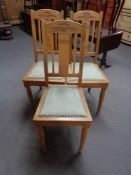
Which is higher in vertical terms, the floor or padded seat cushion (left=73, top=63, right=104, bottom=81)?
padded seat cushion (left=73, top=63, right=104, bottom=81)

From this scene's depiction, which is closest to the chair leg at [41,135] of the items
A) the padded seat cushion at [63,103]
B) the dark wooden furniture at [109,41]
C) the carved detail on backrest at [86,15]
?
the padded seat cushion at [63,103]

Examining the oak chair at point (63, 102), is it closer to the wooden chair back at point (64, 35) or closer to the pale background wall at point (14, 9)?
the wooden chair back at point (64, 35)

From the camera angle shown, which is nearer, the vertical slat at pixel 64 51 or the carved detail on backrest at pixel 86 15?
the vertical slat at pixel 64 51

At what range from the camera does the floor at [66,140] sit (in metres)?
1.25

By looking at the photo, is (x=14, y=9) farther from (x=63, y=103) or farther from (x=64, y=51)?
(x=63, y=103)

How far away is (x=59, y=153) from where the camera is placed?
1.36 m

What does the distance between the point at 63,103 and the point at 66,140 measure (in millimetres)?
469

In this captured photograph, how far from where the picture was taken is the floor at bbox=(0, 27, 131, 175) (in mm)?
1252

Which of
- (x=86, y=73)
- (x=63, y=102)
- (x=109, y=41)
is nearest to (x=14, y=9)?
(x=109, y=41)

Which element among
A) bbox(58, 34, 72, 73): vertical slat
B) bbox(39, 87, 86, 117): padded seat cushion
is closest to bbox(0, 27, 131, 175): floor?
bbox(39, 87, 86, 117): padded seat cushion

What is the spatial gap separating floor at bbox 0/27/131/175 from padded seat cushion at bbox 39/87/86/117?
1.48 ft

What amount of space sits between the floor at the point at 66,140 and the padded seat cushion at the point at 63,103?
452 millimetres

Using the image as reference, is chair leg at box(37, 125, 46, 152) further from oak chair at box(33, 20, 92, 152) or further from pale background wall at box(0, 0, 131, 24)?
pale background wall at box(0, 0, 131, 24)

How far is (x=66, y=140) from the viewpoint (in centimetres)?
147
